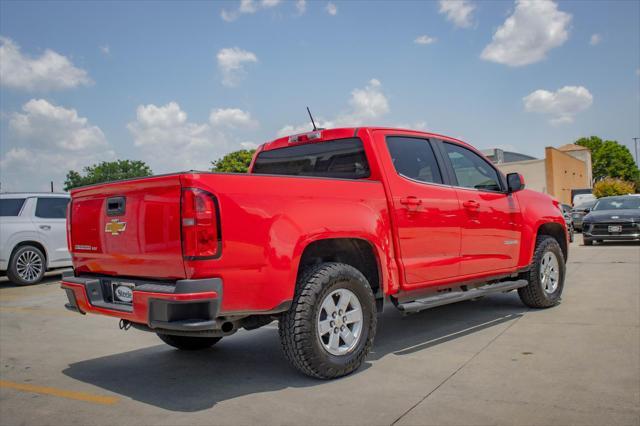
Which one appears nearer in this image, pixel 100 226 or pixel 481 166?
pixel 100 226

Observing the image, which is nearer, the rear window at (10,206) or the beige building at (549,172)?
the rear window at (10,206)

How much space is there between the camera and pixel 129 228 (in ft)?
13.1

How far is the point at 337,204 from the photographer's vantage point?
4316 millimetres

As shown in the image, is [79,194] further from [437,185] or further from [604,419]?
[604,419]

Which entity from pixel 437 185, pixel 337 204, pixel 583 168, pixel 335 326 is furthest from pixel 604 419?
pixel 583 168

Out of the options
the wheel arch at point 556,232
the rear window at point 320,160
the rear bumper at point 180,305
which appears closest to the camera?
the rear bumper at point 180,305

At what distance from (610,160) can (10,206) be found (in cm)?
10077

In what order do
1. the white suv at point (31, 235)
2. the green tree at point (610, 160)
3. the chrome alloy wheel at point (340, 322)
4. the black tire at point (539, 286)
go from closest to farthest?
the chrome alloy wheel at point (340, 322) → the black tire at point (539, 286) → the white suv at point (31, 235) → the green tree at point (610, 160)

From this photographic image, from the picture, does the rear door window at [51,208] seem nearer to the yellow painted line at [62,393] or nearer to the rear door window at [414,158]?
the yellow painted line at [62,393]

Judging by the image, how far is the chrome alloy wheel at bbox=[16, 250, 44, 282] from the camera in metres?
11.2

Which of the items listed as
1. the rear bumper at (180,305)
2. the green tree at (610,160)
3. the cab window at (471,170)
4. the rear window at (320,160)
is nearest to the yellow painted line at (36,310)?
the rear window at (320,160)

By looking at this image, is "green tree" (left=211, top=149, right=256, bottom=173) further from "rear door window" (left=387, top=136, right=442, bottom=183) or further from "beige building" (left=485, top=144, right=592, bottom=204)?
"rear door window" (left=387, top=136, right=442, bottom=183)

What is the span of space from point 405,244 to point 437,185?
2.66 ft

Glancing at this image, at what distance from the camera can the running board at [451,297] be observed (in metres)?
4.75
